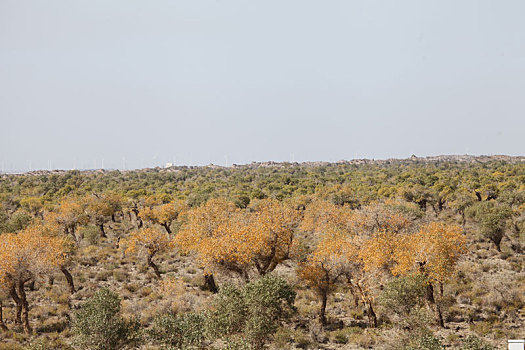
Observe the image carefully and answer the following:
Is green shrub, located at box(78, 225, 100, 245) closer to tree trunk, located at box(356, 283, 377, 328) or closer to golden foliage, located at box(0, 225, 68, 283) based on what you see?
golden foliage, located at box(0, 225, 68, 283)

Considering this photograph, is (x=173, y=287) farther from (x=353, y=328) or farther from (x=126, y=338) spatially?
(x=353, y=328)

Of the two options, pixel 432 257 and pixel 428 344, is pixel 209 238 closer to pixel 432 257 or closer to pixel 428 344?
pixel 432 257

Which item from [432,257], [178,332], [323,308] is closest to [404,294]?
[432,257]

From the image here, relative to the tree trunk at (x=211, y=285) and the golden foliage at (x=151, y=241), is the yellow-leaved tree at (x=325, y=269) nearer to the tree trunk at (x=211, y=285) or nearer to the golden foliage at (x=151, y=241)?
the tree trunk at (x=211, y=285)

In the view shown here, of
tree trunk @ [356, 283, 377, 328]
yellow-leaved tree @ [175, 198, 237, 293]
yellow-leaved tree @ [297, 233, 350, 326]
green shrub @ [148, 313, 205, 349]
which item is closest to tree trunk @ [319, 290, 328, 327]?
yellow-leaved tree @ [297, 233, 350, 326]

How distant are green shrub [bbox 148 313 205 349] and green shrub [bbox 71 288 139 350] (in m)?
1.77

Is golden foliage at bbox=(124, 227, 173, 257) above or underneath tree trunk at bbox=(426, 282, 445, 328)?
above

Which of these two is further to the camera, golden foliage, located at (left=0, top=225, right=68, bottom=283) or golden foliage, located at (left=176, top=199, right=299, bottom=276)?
golden foliage, located at (left=176, top=199, right=299, bottom=276)

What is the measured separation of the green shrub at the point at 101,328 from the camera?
1833 cm

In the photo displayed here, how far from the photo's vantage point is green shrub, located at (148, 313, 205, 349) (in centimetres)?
1884

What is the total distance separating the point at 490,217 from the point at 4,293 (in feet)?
179

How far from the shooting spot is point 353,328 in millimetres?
23953

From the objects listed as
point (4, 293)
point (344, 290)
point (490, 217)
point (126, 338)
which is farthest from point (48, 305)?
point (490, 217)

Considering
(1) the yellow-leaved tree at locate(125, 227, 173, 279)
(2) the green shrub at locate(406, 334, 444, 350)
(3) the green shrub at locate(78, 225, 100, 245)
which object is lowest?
(3) the green shrub at locate(78, 225, 100, 245)
